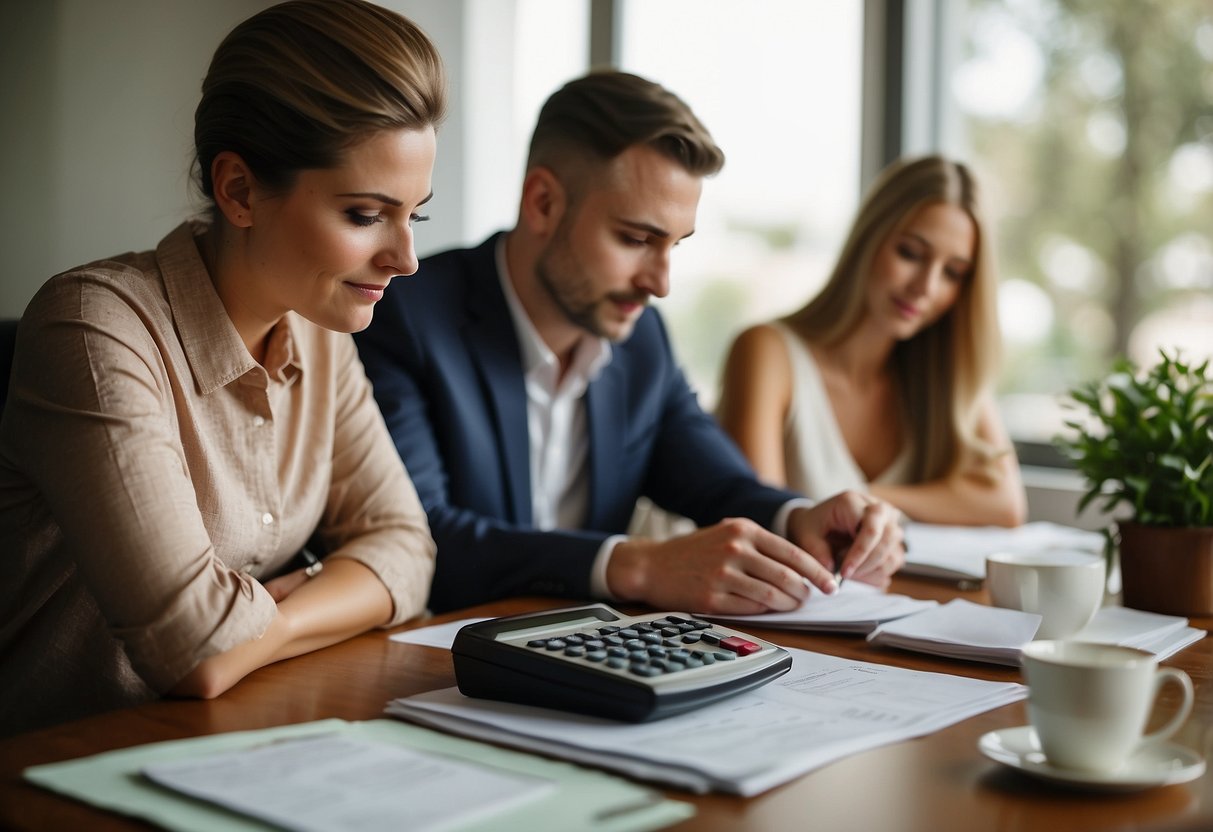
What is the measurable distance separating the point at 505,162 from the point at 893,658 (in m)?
2.00

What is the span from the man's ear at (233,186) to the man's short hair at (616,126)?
2.42ft

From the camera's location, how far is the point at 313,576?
4.34ft

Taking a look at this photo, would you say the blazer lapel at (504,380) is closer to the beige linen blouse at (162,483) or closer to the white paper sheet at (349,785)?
the beige linen blouse at (162,483)

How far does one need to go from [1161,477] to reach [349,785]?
110 cm

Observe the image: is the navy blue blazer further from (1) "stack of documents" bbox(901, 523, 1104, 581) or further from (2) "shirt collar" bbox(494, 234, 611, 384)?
(1) "stack of documents" bbox(901, 523, 1104, 581)

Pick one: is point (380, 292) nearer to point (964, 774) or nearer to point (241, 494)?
point (241, 494)

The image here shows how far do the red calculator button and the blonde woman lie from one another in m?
1.37

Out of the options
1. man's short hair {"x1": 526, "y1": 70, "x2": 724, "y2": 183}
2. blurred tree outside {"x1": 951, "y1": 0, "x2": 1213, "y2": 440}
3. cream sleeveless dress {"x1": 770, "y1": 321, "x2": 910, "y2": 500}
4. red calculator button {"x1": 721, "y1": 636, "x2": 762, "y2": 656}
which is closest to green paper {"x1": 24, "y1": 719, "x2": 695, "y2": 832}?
red calculator button {"x1": 721, "y1": 636, "x2": 762, "y2": 656}

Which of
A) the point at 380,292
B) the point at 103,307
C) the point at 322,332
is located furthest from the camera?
the point at 322,332

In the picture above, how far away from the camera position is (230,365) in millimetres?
1272

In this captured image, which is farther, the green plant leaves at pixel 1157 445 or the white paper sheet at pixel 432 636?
the green plant leaves at pixel 1157 445

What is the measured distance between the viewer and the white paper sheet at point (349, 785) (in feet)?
2.28

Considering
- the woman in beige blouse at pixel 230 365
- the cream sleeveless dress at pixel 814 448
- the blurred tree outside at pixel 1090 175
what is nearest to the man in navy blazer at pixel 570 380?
the woman in beige blouse at pixel 230 365

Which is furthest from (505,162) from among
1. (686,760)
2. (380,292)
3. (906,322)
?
(686,760)
